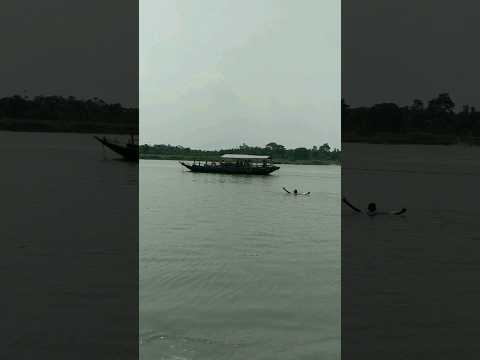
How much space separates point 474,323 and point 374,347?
723mm

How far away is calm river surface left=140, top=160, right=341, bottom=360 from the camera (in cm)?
376

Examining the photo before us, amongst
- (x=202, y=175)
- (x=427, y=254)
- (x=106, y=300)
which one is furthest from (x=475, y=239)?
(x=202, y=175)

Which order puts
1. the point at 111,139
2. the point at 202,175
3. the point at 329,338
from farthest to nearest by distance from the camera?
the point at 202,175
the point at 329,338
the point at 111,139

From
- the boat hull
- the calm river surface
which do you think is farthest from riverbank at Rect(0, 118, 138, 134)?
the boat hull

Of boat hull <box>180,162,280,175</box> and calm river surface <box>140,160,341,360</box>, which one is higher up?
boat hull <box>180,162,280,175</box>

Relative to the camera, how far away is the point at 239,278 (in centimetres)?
665

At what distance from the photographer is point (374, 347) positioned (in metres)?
3.38

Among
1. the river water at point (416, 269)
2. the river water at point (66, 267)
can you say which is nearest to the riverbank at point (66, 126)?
the river water at point (66, 267)

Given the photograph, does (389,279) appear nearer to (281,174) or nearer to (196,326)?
(196,326)

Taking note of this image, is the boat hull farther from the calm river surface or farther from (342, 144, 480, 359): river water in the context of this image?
(342, 144, 480, 359): river water

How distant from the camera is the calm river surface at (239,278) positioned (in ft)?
12.3

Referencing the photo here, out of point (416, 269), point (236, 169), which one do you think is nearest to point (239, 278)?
point (416, 269)

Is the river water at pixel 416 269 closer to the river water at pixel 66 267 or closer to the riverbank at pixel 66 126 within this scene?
the river water at pixel 66 267

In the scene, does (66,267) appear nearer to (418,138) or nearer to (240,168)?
(418,138)
